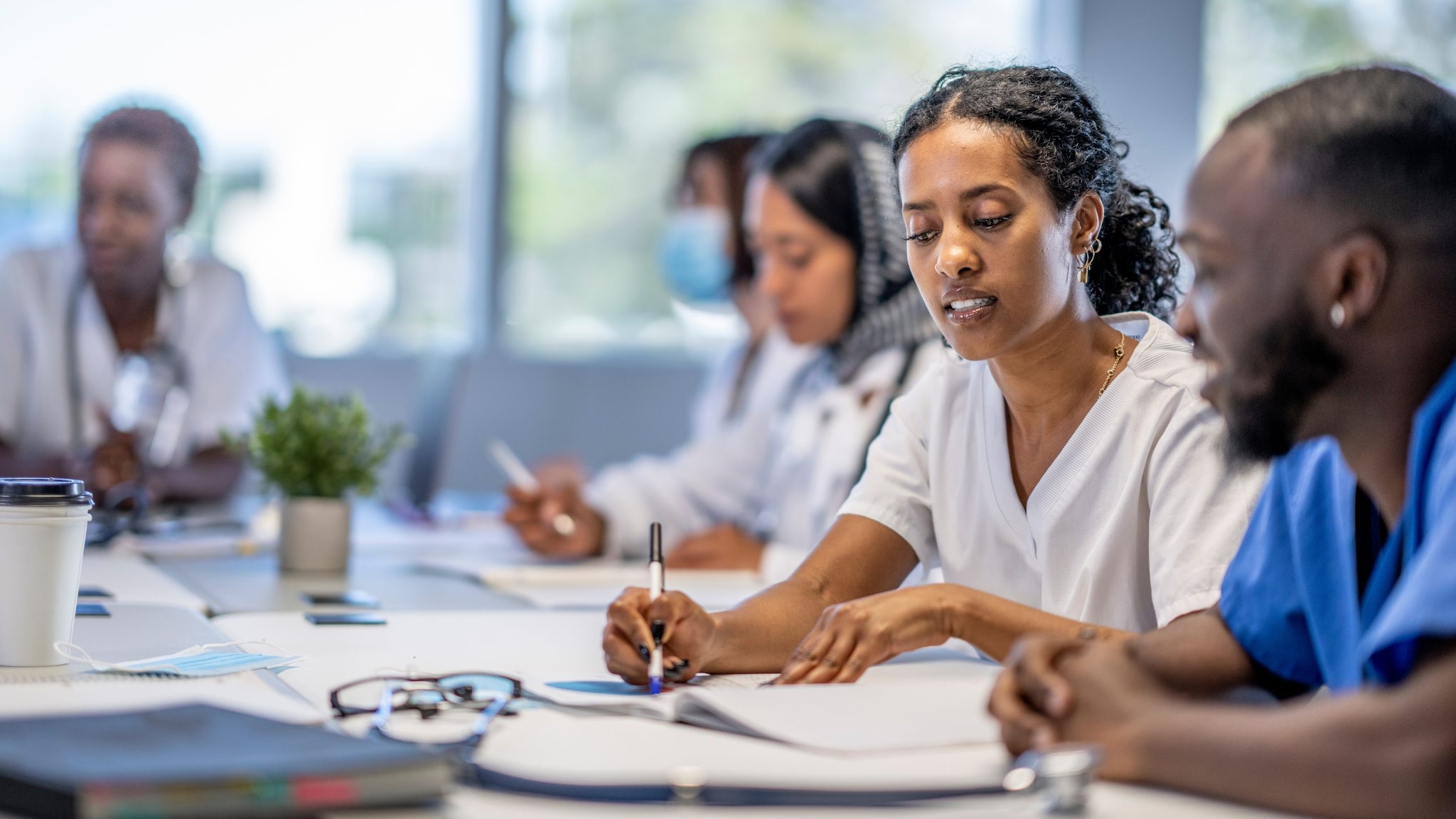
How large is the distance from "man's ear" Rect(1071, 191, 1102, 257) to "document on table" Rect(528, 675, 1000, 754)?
0.56m

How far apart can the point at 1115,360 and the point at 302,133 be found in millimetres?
3862

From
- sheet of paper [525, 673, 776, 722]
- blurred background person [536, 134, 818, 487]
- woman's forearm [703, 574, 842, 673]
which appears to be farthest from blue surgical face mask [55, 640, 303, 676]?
blurred background person [536, 134, 818, 487]

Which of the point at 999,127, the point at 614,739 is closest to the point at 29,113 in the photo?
the point at 999,127

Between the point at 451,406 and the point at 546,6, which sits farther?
the point at 546,6

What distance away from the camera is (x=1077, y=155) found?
5.13ft

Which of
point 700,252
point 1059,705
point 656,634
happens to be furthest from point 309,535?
point 700,252

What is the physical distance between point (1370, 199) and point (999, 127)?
60 centimetres

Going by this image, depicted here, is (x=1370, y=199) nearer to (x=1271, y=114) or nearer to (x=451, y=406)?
(x=1271, y=114)

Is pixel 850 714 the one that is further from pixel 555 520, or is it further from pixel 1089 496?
pixel 555 520

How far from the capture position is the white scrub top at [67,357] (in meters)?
3.13

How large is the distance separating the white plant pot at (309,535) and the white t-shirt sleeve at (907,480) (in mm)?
867

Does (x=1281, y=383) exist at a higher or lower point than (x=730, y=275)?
lower

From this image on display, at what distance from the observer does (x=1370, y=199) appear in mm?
974

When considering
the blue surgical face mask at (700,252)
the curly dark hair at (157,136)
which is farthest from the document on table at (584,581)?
the curly dark hair at (157,136)
